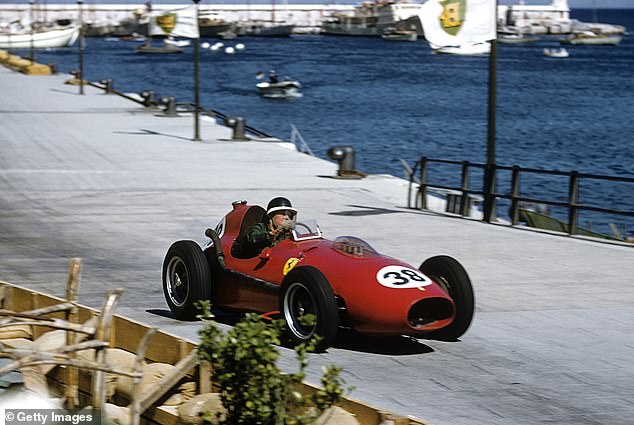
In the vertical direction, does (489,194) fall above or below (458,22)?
below

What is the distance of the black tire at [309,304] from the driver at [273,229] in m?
0.96

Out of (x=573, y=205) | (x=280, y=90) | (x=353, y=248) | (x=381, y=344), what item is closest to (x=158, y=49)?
(x=280, y=90)

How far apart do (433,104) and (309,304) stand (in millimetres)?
82645

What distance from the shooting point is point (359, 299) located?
11.3 metres

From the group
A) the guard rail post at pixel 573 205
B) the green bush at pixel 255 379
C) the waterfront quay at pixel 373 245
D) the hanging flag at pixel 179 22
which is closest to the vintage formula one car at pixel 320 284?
the waterfront quay at pixel 373 245

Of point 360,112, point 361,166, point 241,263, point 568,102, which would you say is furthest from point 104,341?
point 568,102

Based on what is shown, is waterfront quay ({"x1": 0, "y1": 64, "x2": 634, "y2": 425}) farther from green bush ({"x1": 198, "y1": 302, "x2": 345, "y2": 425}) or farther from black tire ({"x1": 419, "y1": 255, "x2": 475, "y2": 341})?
green bush ({"x1": 198, "y1": 302, "x2": 345, "y2": 425})

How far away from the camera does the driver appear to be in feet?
40.8

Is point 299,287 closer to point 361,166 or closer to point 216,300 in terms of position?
point 216,300

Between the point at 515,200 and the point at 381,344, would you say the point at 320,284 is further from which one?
the point at 515,200

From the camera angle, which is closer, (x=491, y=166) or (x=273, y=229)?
(x=273, y=229)

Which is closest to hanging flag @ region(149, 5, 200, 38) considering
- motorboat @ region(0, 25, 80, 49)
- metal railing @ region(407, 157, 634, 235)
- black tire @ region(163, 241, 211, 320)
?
metal railing @ region(407, 157, 634, 235)

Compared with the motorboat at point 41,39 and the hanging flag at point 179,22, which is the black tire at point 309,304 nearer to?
the hanging flag at point 179,22

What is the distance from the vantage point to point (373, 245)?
19.4 m
